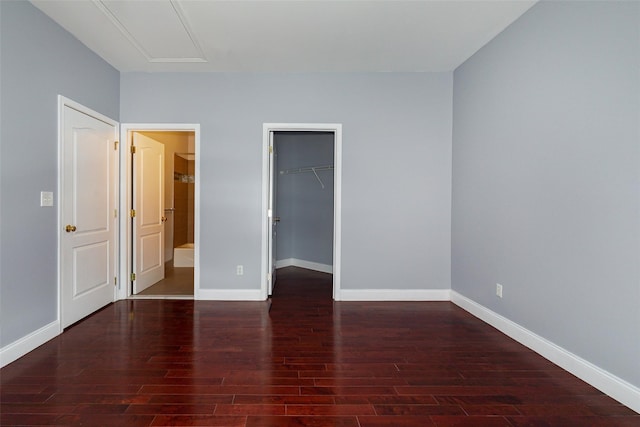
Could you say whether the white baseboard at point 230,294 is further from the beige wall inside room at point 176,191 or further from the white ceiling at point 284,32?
the white ceiling at point 284,32

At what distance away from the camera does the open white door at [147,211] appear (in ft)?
12.7

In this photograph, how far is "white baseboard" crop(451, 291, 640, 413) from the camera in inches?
71.3

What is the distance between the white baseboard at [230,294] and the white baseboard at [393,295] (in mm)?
973

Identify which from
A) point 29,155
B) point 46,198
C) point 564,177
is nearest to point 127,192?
point 46,198

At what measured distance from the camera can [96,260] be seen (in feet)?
10.8

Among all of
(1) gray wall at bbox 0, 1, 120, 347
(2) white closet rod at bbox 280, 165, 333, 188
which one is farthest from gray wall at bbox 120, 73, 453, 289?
(2) white closet rod at bbox 280, 165, 333, 188

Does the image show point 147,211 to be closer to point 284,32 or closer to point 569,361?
point 284,32

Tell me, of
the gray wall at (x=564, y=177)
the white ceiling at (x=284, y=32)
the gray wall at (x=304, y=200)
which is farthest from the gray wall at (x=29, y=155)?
the gray wall at (x=564, y=177)

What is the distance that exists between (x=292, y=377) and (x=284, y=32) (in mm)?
2904

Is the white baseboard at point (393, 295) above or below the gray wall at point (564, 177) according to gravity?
below

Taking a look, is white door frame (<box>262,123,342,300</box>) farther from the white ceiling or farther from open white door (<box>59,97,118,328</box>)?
open white door (<box>59,97,118,328</box>)

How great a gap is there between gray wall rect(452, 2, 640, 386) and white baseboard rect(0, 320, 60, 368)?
401 cm

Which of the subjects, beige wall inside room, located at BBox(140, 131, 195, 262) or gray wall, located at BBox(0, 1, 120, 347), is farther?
beige wall inside room, located at BBox(140, 131, 195, 262)

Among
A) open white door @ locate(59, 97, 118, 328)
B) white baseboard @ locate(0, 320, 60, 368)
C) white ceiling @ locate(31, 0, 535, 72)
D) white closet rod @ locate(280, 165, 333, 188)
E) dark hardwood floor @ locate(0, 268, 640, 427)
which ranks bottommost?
dark hardwood floor @ locate(0, 268, 640, 427)
